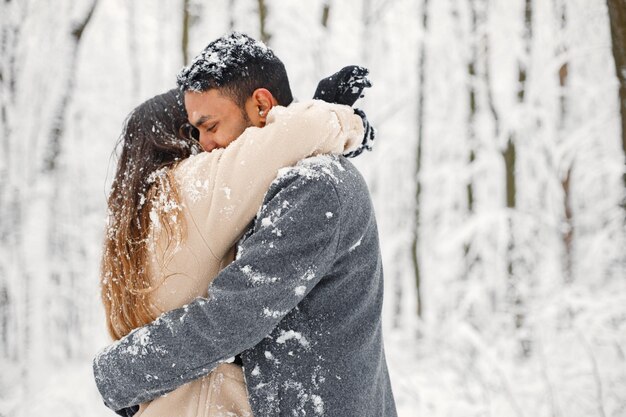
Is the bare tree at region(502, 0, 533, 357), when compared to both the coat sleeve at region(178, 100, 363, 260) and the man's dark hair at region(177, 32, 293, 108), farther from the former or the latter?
the coat sleeve at region(178, 100, 363, 260)

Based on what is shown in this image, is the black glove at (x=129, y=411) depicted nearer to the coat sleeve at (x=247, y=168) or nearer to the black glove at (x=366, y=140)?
the coat sleeve at (x=247, y=168)

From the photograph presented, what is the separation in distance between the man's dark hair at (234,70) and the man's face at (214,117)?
0.06 ft

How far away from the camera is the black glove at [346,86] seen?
1463 mm

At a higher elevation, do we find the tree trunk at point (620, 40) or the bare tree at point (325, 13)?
the bare tree at point (325, 13)

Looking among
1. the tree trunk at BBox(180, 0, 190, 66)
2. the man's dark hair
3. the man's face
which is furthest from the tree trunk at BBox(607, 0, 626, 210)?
the tree trunk at BBox(180, 0, 190, 66)

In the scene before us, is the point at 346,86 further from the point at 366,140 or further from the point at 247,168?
the point at 247,168

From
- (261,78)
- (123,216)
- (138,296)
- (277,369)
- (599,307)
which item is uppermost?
(261,78)

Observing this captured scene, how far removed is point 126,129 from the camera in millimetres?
1446

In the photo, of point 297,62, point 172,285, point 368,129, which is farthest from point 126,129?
point 297,62

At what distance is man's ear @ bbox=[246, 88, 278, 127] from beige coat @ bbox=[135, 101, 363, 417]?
0.21 meters

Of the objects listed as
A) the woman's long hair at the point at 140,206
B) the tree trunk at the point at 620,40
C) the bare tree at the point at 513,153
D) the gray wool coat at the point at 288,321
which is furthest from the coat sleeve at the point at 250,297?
the bare tree at the point at 513,153

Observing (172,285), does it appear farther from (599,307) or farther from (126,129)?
(599,307)

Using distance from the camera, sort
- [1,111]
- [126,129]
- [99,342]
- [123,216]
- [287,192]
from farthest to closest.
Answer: [99,342] < [1,111] < [126,129] < [123,216] < [287,192]

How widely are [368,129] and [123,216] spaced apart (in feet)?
2.30
